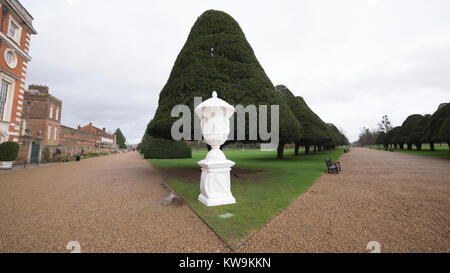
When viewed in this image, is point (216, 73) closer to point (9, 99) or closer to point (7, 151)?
point (7, 151)

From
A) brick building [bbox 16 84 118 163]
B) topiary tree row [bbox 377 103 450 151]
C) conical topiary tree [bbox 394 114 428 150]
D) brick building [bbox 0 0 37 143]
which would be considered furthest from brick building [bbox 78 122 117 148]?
conical topiary tree [bbox 394 114 428 150]

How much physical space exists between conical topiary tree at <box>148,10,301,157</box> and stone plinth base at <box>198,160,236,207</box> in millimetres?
4060

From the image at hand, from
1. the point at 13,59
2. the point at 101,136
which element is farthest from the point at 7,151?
the point at 101,136

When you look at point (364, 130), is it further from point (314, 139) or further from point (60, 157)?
point (60, 157)

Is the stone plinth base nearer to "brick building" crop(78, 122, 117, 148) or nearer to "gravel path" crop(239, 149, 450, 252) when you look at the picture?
"gravel path" crop(239, 149, 450, 252)

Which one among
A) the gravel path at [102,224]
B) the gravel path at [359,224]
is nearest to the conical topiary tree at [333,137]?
the gravel path at [359,224]

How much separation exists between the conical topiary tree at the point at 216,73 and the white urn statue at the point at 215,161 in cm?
364

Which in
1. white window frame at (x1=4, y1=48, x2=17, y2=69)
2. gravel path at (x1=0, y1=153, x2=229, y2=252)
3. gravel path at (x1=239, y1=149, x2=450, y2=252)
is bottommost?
gravel path at (x1=0, y1=153, x2=229, y2=252)

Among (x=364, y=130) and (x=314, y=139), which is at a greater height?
(x=364, y=130)

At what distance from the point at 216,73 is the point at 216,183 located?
6.07m

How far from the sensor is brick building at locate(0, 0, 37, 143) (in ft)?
42.7
